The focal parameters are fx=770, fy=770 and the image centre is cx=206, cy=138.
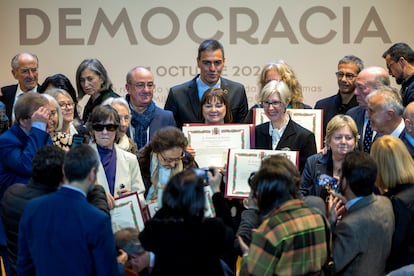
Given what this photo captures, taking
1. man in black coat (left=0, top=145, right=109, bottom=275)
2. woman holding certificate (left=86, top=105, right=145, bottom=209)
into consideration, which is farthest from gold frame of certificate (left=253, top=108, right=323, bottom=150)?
man in black coat (left=0, top=145, right=109, bottom=275)

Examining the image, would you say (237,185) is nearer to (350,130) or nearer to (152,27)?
(350,130)

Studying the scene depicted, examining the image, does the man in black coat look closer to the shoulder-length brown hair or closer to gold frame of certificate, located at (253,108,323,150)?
the shoulder-length brown hair

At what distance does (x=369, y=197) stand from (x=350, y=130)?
1.10m

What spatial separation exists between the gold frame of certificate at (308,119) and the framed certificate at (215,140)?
1.12 ft

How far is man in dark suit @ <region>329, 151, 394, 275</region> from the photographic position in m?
3.97

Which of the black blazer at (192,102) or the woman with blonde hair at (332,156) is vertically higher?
the black blazer at (192,102)

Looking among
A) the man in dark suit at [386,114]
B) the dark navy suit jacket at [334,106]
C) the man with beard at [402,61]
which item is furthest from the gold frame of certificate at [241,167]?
the man with beard at [402,61]

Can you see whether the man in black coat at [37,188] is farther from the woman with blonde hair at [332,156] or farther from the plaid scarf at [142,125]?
the plaid scarf at [142,125]

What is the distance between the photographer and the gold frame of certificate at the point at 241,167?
514 centimetres

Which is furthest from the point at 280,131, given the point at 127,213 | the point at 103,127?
the point at 127,213

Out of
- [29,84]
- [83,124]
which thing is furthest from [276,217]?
[29,84]

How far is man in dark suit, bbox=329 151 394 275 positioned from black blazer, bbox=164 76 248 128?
2.30 metres

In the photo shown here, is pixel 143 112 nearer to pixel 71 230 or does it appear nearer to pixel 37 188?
pixel 37 188

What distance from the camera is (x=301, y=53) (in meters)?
8.28
